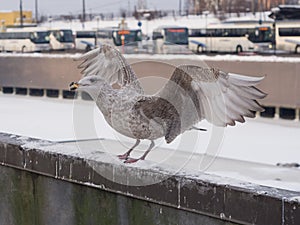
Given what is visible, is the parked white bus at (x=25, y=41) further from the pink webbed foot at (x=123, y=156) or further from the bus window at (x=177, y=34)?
the pink webbed foot at (x=123, y=156)

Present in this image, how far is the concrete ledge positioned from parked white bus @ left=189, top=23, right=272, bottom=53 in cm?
3824

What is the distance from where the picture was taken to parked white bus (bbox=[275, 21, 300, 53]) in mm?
38406

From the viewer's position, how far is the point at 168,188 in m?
3.47

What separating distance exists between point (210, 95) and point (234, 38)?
135 feet

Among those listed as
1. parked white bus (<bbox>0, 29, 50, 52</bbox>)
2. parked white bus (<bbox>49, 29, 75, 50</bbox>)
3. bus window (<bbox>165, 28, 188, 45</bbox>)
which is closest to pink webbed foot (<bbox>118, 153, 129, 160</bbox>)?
bus window (<bbox>165, 28, 188, 45</bbox>)

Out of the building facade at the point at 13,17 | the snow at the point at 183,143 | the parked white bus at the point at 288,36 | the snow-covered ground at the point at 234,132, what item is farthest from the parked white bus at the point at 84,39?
the snow-covered ground at the point at 234,132

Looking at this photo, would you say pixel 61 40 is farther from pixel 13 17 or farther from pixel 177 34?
pixel 13 17

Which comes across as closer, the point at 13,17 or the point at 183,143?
the point at 183,143

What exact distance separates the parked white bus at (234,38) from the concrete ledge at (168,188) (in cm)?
3824

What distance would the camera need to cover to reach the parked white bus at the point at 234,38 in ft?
141

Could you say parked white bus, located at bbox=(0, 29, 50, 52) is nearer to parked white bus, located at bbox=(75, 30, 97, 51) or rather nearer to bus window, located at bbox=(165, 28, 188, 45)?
parked white bus, located at bbox=(75, 30, 97, 51)

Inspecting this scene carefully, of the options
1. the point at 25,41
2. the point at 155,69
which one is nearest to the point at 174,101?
the point at 155,69

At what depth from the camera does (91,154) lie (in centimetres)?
403

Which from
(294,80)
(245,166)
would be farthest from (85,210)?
(294,80)
